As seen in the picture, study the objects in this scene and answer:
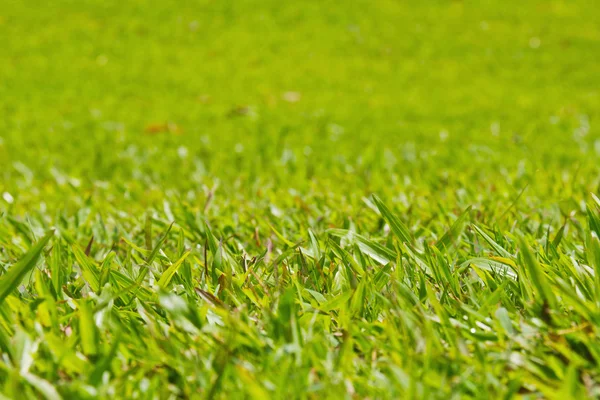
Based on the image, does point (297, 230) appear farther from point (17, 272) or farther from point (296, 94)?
point (296, 94)

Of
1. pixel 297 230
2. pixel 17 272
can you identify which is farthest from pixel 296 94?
pixel 17 272

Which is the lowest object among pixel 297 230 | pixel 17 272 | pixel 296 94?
pixel 296 94

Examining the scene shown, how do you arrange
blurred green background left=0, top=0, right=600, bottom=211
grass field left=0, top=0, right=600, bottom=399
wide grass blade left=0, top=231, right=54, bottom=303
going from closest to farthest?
grass field left=0, top=0, right=600, bottom=399, wide grass blade left=0, top=231, right=54, bottom=303, blurred green background left=0, top=0, right=600, bottom=211

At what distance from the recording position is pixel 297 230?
193cm

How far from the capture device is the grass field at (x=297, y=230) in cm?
90

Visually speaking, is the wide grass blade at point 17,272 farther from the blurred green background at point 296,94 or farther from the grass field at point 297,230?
the blurred green background at point 296,94

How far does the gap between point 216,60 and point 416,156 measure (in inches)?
263

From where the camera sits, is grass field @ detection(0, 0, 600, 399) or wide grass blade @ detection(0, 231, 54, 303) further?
wide grass blade @ detection(0, 231, 54, 303)

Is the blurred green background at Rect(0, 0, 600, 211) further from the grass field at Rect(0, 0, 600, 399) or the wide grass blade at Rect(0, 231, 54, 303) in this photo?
the wide grass blade at Rect(0, 231, 54, 303)

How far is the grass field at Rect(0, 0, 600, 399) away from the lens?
898 mm

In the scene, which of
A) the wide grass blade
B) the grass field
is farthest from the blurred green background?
the wide grass blade

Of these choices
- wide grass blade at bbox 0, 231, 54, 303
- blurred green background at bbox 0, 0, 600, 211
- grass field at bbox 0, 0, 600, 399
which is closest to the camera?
grass field at bbox 0, 0, 600, 399

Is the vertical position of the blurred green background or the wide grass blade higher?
the wide grass blade

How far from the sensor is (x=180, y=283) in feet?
4.21
